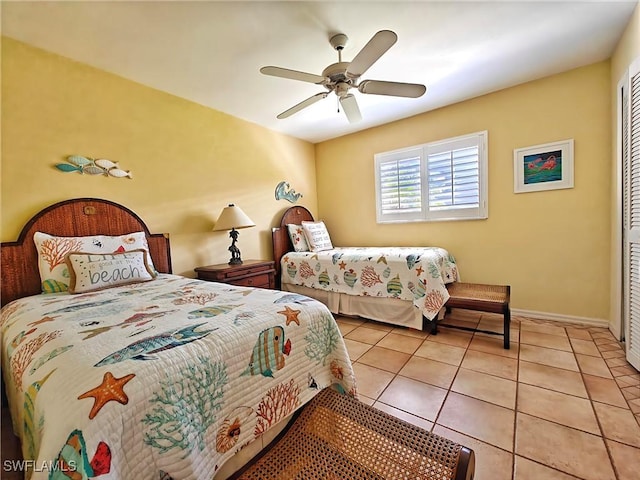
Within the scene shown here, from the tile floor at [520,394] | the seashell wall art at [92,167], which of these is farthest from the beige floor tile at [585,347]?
the seashell wall art at [92,167]

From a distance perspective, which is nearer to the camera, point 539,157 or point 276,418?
point 276,418

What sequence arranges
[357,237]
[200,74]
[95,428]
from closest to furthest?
[95,428]
[200,74]
[357,237]

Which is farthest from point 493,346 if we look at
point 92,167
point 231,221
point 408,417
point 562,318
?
point 92,167

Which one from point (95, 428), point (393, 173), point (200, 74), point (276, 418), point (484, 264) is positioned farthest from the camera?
point (393, 173)

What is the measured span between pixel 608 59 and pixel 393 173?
7.08 ft

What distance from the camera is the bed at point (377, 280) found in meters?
2.54

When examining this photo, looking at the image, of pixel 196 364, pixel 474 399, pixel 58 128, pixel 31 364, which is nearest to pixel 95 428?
pixel 196 364

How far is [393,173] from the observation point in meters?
3.70

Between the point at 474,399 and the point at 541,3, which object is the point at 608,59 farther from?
the point at 474,399

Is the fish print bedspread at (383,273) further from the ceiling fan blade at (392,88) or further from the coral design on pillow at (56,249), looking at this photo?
the coral design on pillow at (56,249)

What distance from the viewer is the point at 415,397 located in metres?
1.67

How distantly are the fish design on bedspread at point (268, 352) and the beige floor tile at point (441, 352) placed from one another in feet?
5.05

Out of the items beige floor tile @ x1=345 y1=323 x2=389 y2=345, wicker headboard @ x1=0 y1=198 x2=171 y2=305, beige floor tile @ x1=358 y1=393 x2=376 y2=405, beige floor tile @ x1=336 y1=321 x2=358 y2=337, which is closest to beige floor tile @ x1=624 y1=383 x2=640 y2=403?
beige floor tile @ x1=358 y1=393 x2=376 y2=405

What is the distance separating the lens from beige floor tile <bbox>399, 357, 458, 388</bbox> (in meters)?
1.83
